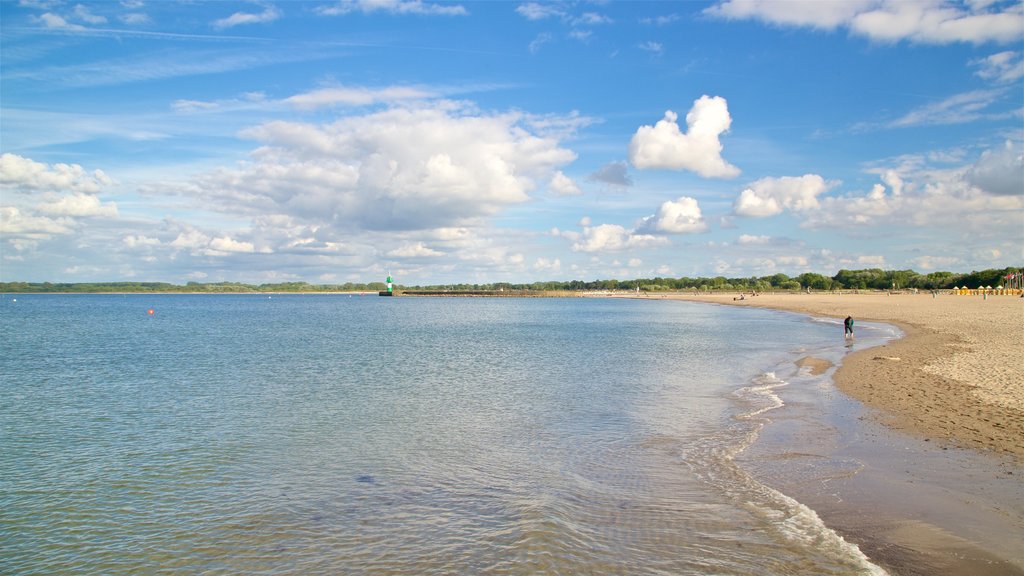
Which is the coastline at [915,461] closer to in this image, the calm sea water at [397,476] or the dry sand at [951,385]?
the dry sand at [951,385]

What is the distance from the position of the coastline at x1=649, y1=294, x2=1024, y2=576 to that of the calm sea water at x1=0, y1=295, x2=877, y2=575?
68 cm

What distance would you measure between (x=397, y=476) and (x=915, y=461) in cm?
1029

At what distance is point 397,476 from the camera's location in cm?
1216

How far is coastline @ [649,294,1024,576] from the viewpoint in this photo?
8156mm

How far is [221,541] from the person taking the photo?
358 inches

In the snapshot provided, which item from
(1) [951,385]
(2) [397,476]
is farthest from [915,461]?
(2) [397,476]

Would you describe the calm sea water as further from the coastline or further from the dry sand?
the dry sand

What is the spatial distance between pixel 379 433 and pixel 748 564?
10361 mm

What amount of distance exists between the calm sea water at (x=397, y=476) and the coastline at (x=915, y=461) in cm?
68

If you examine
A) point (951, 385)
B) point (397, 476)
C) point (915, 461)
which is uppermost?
point (951, 385)

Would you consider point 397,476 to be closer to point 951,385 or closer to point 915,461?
point 915,461

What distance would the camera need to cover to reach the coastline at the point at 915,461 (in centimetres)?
816

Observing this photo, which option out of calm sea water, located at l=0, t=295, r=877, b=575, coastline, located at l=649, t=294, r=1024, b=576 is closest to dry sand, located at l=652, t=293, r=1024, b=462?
coastline, located at l=649, t=294, r=1024, b=576

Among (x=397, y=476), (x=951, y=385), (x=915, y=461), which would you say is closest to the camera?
(x=915, y=461)
